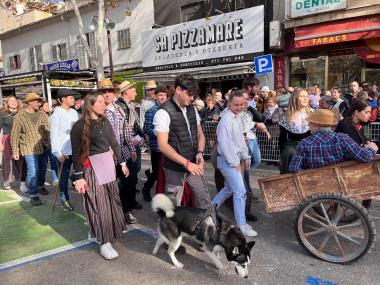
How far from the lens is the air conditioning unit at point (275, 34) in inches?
482

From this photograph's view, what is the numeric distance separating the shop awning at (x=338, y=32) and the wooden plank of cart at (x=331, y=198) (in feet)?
28.6

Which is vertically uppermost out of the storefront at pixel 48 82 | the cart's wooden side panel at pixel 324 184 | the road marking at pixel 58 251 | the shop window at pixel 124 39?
the shop window at pixel 124 39

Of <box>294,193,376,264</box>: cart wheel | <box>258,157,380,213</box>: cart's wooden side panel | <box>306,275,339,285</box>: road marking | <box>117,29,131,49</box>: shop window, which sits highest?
<box>117,29,131,49</box>: shop window

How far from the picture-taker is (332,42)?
1120cm

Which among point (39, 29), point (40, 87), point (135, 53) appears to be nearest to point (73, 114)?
point (40, 87)

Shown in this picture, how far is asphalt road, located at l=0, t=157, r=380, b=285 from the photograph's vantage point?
3.22m

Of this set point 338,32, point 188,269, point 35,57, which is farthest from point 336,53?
point 35,57

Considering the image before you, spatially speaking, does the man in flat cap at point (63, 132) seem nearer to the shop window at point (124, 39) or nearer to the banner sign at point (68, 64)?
the shop window at point (124, 39)

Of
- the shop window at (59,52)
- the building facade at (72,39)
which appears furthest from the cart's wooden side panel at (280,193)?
the shop window at (59,52)

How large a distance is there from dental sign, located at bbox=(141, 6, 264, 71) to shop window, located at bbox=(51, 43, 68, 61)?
7745 mm

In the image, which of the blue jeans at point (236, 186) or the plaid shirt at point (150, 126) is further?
the plaid shirt at point (150, 126)

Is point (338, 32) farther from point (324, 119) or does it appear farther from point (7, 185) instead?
point (7, 185)

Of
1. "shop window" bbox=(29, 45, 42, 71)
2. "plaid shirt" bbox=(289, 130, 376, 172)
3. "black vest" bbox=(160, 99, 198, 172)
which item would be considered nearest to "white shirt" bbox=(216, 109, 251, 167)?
"black vest" bbox=(160, 99, 198, 172)

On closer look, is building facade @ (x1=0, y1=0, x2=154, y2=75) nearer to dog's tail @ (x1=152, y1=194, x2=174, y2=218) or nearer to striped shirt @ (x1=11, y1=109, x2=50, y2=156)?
striped shirt @ (x1=11, y1=109, x2=50, y2=156)
